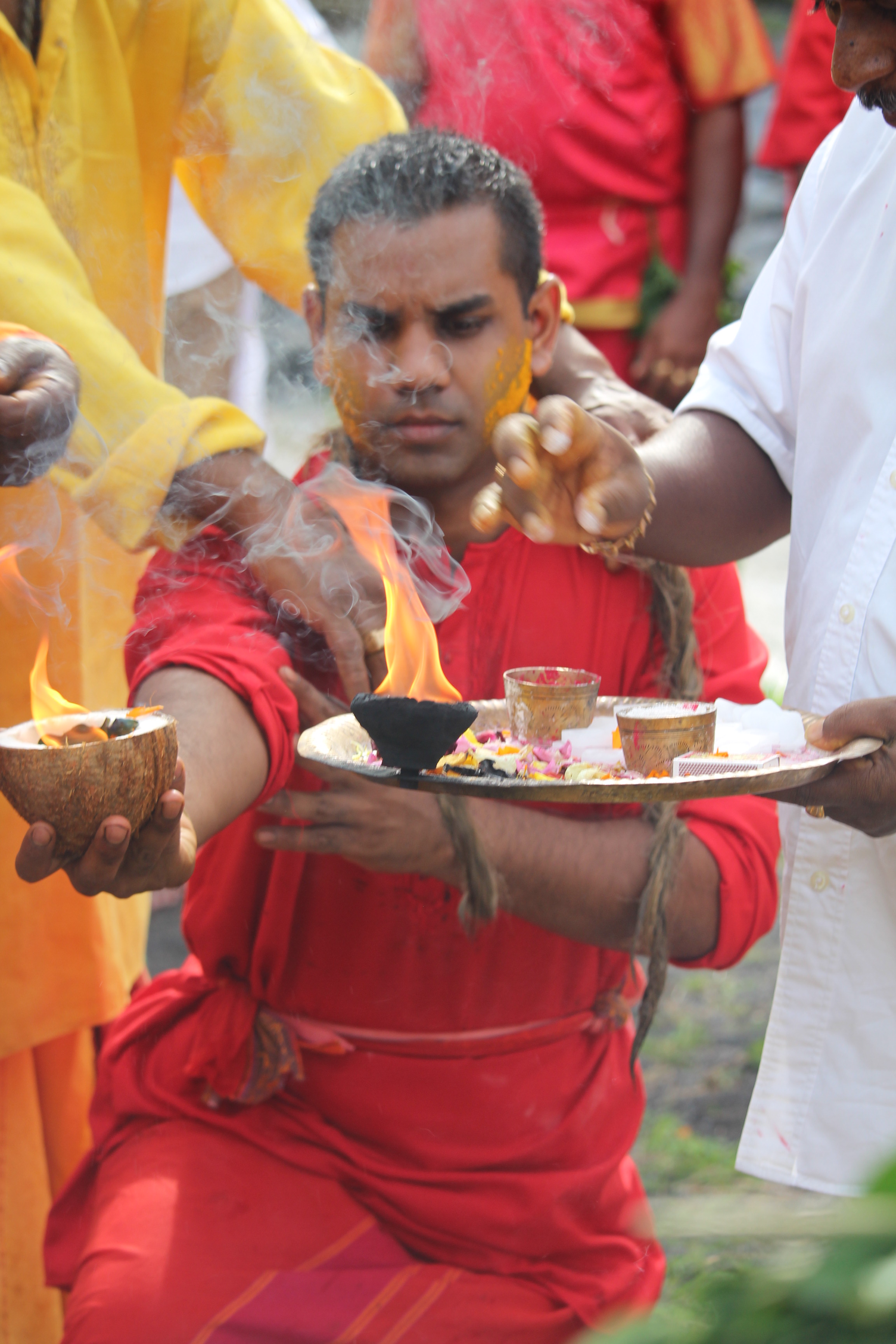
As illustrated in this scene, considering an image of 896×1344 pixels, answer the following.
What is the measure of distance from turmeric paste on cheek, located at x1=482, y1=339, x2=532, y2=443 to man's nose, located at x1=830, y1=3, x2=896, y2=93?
0.87m

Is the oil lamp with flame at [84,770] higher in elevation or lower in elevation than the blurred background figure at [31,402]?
lower

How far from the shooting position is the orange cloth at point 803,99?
14.5 feet

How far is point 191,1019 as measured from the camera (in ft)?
7.93

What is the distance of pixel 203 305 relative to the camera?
3.87 metres

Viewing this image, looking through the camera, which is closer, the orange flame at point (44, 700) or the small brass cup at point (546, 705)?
the orange flame at point (44, 700)

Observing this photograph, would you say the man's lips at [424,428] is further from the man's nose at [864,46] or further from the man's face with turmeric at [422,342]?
the man's nose at [864,46]

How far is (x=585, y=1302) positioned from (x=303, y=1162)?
558 millimetres

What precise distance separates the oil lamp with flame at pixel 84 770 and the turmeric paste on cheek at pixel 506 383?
112cm

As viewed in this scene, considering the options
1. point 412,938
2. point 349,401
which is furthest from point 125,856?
point 349,401

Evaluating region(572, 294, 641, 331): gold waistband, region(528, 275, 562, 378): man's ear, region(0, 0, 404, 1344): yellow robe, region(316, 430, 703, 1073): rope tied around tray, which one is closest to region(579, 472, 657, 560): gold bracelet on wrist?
region(316, 430, 703, 1073): rope tied around tray

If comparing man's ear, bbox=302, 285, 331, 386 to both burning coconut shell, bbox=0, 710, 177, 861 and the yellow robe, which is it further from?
burning coconut shell, bbox=0, 710, 177, 861

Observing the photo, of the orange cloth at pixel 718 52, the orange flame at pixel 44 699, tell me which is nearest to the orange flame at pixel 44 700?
the orange flame at pixel 44 699

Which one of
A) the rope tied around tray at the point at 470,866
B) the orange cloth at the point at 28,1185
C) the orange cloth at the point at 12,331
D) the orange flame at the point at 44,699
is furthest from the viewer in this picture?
the orange cloth at the point at 28,1185

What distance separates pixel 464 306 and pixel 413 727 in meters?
1.16
